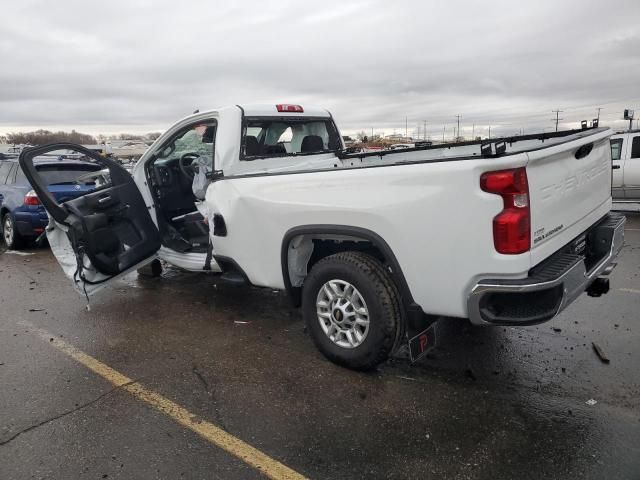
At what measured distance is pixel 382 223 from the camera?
3086mm

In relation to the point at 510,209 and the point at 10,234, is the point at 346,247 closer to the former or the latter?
the point at 510,209

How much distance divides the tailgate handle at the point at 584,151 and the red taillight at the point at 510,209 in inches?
32.7

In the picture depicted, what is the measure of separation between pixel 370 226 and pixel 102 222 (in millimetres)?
2830

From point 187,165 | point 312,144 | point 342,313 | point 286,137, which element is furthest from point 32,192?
point 342,313

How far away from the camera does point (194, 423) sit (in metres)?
3.03

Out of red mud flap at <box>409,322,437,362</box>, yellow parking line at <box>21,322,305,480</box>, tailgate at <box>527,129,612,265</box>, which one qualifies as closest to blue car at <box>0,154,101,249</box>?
yellow parking line at <box>21,322,305,480</box>

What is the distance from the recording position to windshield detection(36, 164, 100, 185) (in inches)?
319

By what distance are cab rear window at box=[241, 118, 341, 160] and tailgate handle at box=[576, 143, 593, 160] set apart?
2739 millimetres

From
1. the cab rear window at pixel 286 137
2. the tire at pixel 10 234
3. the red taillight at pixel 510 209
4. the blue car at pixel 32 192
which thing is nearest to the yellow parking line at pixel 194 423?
the red taillight at pixel 510 209

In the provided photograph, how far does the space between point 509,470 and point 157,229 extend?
4.15 metres

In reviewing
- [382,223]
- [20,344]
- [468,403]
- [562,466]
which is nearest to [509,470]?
[562,466]

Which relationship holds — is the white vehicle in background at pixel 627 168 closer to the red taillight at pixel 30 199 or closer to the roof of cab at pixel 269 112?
the roof of cab at pixel 269 112

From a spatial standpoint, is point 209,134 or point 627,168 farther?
point 627,168

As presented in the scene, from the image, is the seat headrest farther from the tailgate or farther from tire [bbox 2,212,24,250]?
tire [bbox 2,212,24,250]
